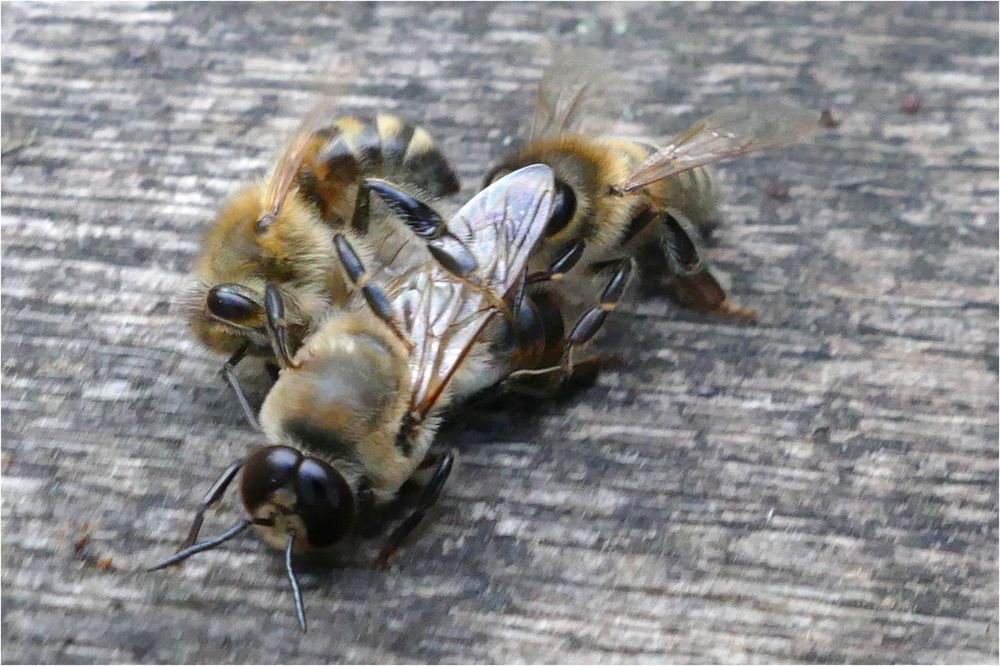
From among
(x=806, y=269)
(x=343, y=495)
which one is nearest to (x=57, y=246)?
(x=343, y=495)

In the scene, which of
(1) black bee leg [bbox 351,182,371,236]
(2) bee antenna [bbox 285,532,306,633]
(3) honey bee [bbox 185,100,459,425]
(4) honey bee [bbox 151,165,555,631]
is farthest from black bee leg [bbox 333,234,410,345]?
(2) bee antenna [bbox 285,532,306,633]

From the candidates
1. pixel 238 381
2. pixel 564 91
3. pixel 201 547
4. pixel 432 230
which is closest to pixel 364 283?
pixel 432 230

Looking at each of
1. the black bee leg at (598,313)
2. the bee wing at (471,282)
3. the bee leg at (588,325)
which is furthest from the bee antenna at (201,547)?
the black bee leg at (598,313)

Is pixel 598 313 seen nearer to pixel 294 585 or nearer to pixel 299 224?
pixel 299 224

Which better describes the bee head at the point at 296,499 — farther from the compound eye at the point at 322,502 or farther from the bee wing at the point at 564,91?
the bee wing at the point at 564,91

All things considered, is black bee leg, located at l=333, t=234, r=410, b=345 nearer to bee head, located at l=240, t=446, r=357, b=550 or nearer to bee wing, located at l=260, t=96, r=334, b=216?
bee wing, located at l=260, t=96, r=334, b=216
